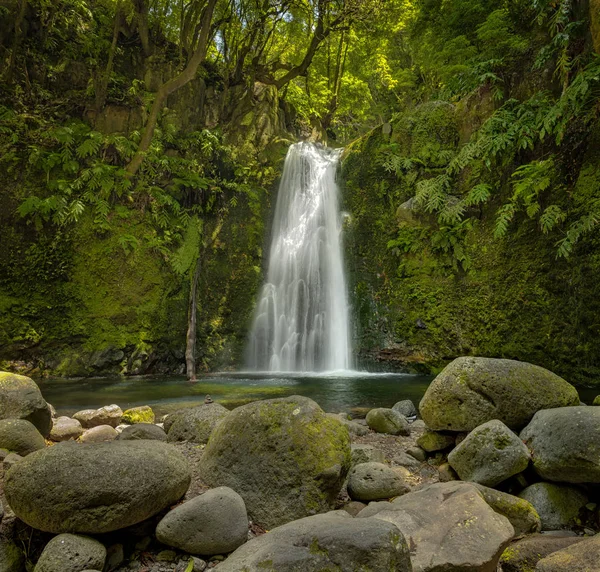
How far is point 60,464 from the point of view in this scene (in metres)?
2.55

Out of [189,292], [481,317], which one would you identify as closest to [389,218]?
[481,317]

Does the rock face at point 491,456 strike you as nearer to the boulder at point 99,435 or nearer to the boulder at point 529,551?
the boulder at point 529,551

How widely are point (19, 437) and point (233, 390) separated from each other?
198 inches

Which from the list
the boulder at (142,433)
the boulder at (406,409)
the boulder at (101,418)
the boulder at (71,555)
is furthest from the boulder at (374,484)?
the boulder at (101,418)

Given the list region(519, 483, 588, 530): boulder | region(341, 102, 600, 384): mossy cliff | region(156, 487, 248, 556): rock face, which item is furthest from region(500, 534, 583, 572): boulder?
region(341, 102, 600, 384): mossy cliff

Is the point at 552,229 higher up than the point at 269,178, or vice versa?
the point at 269,178

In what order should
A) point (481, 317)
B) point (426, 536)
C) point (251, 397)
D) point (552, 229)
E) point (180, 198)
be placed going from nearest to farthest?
1. point (426, 536)
2. point (251, 397)
3. point (552, 229)
4. point (481, 317)
5. point (180, 198)

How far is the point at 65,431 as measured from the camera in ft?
15.8

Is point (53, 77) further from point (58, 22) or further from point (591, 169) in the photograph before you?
point (591, 169)

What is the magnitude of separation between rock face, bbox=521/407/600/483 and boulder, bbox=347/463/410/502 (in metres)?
1.11

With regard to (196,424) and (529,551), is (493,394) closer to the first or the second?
(529,551)

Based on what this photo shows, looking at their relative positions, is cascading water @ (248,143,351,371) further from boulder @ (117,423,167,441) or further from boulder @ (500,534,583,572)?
boulder @ (500,534,583,572)

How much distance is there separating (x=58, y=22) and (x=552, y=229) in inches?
587

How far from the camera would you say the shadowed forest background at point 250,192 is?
8.38 metres
